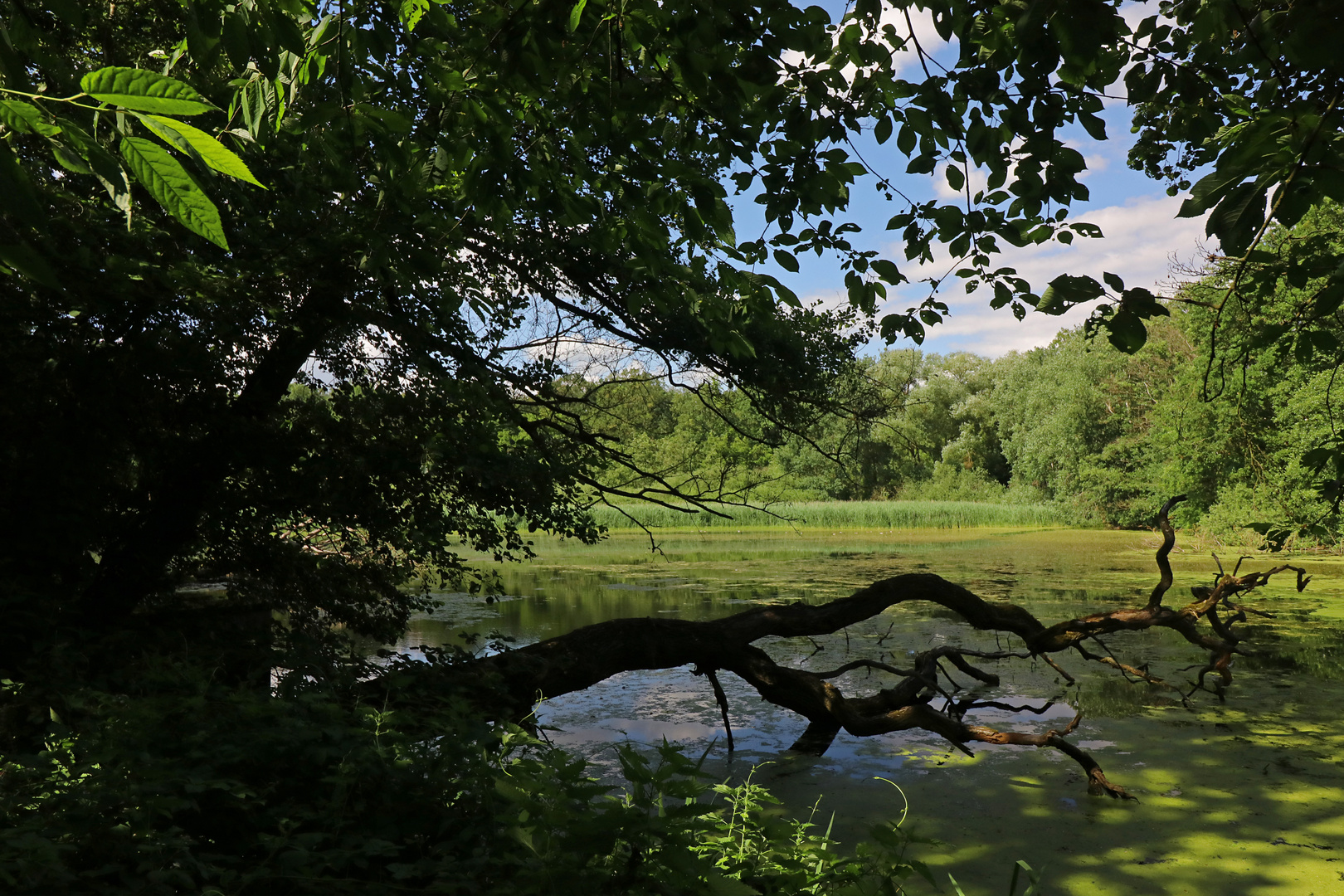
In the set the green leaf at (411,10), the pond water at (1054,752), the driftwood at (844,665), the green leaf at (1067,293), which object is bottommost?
the pond water at (1054,752)

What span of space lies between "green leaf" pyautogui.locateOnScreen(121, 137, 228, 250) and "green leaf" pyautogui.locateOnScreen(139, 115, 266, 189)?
21 millimetres

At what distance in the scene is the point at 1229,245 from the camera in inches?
67.6

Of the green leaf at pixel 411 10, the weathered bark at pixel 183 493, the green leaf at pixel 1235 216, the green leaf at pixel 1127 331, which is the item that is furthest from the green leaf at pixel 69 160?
the weathered bark at pixel 183 493

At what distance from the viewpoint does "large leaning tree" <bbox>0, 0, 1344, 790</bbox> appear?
6.33 ft

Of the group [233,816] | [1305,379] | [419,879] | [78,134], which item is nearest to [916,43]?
[78,134]

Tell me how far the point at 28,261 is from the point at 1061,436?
30.0m

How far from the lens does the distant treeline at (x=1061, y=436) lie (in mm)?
6246

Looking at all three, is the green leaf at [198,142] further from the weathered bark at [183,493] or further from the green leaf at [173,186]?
the weathered bark at [183,493]

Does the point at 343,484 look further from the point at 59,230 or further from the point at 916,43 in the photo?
the point at 916,43

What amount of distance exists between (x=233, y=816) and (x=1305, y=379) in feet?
60.5

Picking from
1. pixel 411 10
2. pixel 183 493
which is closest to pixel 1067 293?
pixel 411 10

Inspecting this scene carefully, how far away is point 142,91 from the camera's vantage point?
781 mm

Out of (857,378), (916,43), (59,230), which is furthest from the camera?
(857,378)

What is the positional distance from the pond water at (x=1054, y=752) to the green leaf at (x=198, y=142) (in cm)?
264
